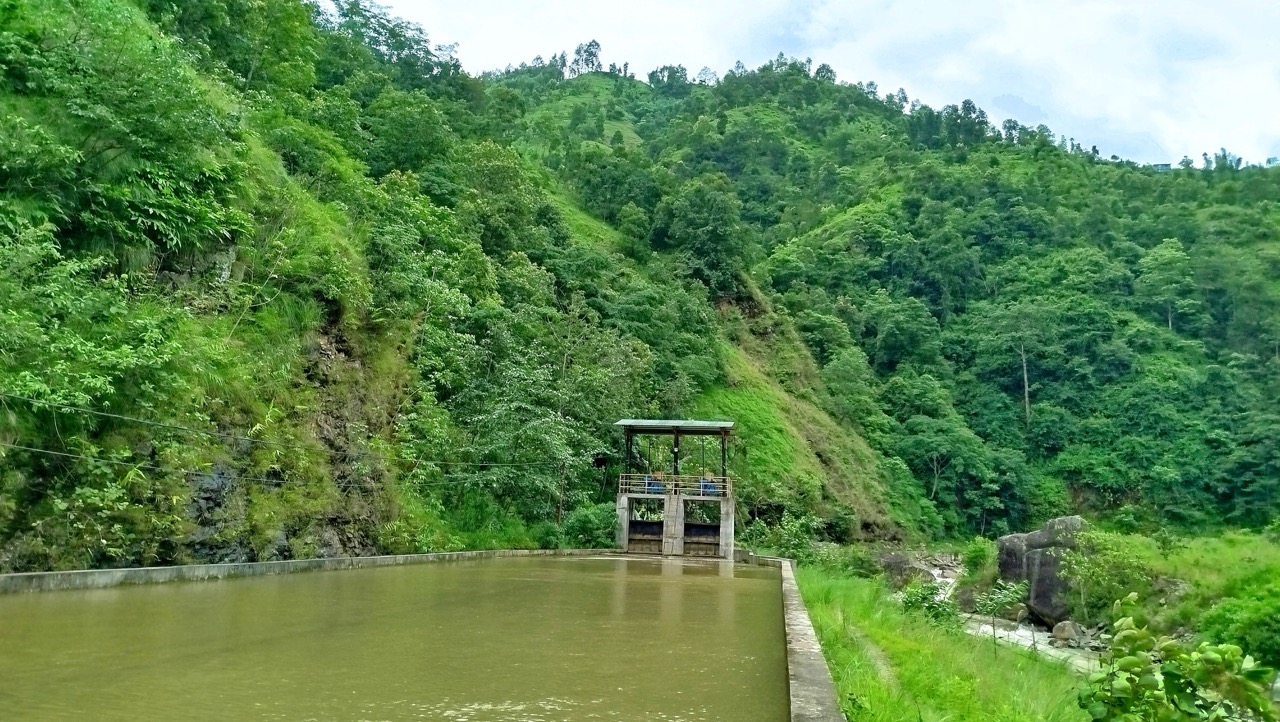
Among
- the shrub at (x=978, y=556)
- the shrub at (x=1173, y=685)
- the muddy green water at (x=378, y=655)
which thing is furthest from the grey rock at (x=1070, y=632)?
the shrub at (x=1173, y=685)

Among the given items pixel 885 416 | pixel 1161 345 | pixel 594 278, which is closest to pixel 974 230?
pixel 1161 345

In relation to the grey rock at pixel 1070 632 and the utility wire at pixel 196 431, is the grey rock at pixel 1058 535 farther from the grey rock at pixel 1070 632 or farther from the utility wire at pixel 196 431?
the utility wire at pixel 196 431

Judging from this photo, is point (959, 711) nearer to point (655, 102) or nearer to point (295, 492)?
point (295, 492)

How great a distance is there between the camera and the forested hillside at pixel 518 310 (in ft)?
30.1

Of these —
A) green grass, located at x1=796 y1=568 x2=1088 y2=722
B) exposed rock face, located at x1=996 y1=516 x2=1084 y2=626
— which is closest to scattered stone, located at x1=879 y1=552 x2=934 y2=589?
exposed rock face, located at x1=996 y1=516 x2=1084 y2=626

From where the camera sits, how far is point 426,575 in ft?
35.9

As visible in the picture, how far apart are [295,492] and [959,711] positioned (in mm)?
9979

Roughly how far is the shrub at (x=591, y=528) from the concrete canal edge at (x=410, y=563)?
5.06 meters

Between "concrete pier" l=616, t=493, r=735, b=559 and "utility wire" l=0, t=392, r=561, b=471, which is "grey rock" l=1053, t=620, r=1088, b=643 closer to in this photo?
"concrete pier" l=616, t=493, r=735, b=559

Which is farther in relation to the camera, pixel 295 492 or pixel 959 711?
pixel 295 492

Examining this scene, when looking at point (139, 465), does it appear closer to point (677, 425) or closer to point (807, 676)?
point (807, 676)

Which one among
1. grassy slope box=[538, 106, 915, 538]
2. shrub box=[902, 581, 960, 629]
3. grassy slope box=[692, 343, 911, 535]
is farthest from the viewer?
grassy slope box=[538, 106, 915, 538]

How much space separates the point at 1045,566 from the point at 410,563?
1813cm

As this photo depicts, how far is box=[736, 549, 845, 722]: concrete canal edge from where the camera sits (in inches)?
148
